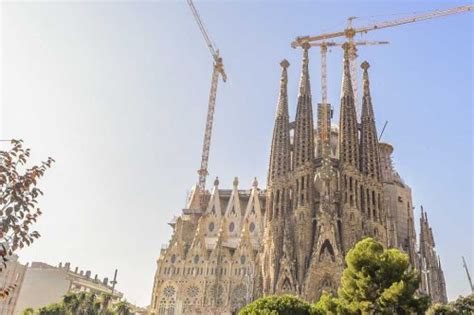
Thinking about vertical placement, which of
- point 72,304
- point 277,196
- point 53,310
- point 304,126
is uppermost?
point 304,126

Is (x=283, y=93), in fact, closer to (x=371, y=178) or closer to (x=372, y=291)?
(x=371, y=178)

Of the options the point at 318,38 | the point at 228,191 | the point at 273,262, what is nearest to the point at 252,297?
the point at 273,262

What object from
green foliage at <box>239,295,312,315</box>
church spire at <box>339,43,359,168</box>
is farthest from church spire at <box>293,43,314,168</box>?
green foliage at <box>239,295,312,315</box>

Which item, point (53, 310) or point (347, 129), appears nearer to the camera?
point (53, 310)

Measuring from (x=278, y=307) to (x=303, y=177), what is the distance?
26.2 m

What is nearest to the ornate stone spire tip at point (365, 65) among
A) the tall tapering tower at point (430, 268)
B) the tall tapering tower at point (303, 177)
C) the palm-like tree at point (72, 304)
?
the tall tapering tower at point (303, 177)

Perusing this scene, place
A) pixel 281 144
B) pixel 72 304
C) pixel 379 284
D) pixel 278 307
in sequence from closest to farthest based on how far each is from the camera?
1. pixel 278 307
2. pixel 379 284
3. pixel 72 304
4. pixel 281 144

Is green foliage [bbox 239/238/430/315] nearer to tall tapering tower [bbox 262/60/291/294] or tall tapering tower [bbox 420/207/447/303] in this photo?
tall tapering tower [bbox 262/60/291/294]

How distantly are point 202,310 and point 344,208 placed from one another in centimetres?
1904

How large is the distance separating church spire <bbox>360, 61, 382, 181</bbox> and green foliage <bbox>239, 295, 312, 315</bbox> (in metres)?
27.6

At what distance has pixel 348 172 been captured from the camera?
45.5m

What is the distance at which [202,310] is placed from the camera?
47.9m

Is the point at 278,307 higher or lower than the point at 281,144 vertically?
lower

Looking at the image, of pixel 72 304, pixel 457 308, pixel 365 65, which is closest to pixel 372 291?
pixel 457 308
